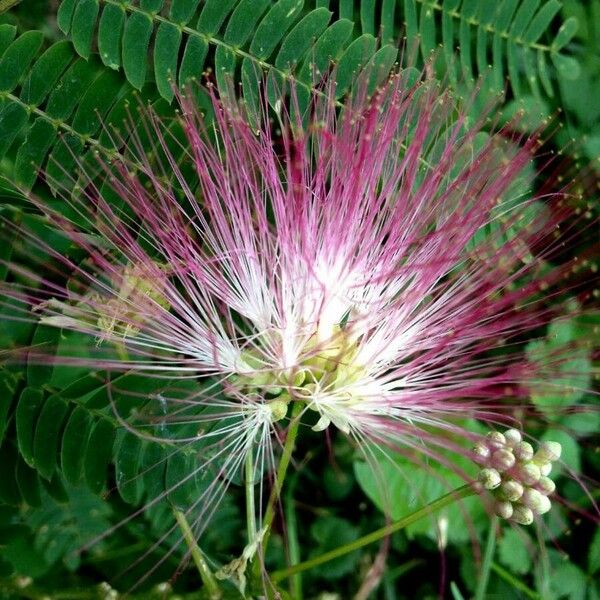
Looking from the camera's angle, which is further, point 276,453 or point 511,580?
point 511,580

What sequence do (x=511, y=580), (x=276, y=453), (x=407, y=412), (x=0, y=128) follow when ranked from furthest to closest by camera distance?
(x=511, y=580)
(x=276, y=453)
(x=407, y=412)
(x=0, y=128)

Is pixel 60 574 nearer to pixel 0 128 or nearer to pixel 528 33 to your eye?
pixel 0 128

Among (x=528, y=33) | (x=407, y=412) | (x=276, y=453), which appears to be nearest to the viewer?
(x=407, y=412)

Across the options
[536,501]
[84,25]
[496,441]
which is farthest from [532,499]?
[84,25]

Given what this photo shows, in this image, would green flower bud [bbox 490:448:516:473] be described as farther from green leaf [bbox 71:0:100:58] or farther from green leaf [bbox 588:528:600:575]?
green leaf [bbox 71:0:100:58]

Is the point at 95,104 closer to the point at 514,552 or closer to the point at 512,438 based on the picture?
the point at 512,438

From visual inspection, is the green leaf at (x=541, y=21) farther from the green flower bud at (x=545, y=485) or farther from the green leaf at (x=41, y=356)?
the green leaf at (x=41, y=356)

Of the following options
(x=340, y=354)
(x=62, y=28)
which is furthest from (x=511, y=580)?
(x=62, y=28)

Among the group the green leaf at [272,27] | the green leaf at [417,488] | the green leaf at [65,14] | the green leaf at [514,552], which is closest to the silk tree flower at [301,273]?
the green leaf at [272,27]
